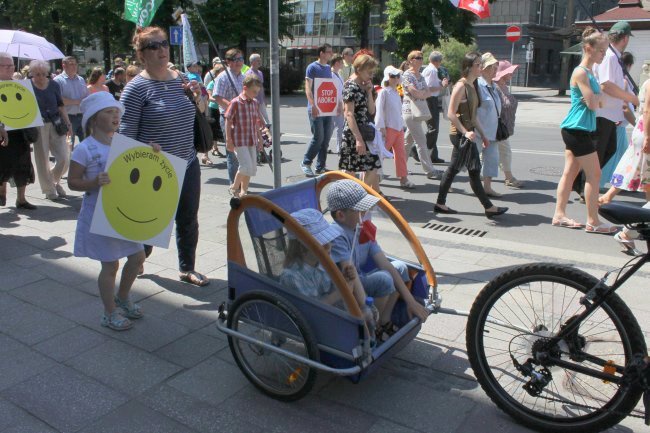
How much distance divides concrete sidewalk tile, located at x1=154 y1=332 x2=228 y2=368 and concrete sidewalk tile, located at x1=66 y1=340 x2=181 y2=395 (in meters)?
0.06

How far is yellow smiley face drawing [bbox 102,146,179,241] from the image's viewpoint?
12.2 feet

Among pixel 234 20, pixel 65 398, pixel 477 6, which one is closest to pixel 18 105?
pixel 65 398

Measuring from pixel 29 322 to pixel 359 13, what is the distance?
36.7 metres

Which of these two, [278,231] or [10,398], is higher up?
[278,231]

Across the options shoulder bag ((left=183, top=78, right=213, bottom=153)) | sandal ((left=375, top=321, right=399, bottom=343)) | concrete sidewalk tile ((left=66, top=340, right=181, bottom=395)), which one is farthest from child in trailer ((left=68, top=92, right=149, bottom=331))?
sandal ((left=375, top=321, right=399, bottom=343))

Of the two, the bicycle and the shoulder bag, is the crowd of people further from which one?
the bicycle

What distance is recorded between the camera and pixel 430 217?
7.00 metres

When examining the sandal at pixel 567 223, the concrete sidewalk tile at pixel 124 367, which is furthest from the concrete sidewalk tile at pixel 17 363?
the sandal at pixel 567 223

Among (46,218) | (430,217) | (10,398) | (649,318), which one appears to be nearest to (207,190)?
(46,218)

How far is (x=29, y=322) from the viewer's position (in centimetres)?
415

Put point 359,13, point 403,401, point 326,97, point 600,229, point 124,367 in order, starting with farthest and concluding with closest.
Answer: point 359,13 < point 326,97 < point 600,229 < point 124,367 < point 403,401

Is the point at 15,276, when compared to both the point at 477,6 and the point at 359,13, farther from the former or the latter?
the point at 359,13

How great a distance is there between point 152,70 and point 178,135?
49 centimetres

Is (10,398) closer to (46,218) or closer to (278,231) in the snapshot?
(278,231)
